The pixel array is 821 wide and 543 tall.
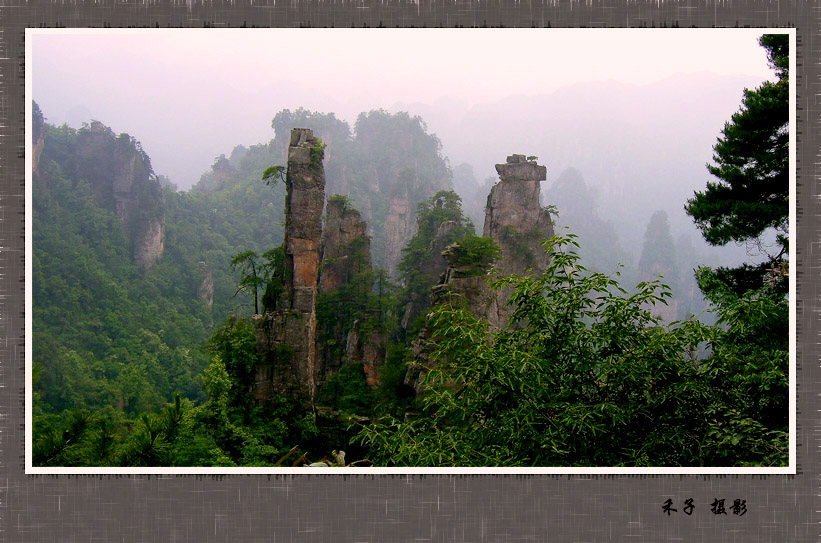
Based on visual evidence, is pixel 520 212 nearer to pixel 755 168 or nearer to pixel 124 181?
pixel 755 168

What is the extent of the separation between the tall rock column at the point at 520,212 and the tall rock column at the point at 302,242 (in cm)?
888

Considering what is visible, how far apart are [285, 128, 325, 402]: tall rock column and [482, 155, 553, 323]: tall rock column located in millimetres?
8879

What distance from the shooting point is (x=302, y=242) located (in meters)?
13.5

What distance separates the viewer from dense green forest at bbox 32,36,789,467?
125 inches

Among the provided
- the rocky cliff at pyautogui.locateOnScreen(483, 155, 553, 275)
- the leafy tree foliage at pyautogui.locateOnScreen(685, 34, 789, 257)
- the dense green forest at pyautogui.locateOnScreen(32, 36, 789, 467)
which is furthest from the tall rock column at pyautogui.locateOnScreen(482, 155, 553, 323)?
the leafy tree foliage at pyautogui.locateOnScreen(685, 34, 789, 257)

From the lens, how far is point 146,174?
31500mm

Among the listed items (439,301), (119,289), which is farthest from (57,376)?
(439,301)

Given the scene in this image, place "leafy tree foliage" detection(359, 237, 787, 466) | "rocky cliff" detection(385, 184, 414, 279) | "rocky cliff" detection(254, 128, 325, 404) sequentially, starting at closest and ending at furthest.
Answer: "leafy tree foliage" detection(359, 237, 787, 466)
"rocky cliff" detection(254, 128, 325, 404)
"rocky cliff" detection(385, 184, 414, 279)

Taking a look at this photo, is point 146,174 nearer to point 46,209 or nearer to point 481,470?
point 46,209

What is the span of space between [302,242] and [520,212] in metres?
10.3

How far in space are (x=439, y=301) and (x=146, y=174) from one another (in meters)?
27.2

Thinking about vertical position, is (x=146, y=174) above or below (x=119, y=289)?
above

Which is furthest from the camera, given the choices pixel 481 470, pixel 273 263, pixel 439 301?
pixel 273 263

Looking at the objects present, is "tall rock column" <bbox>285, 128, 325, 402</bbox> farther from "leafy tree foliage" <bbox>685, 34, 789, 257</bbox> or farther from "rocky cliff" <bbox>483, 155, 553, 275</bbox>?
"leafy tree foliage" <bbox>685, 34, 789, 257</bbox>
